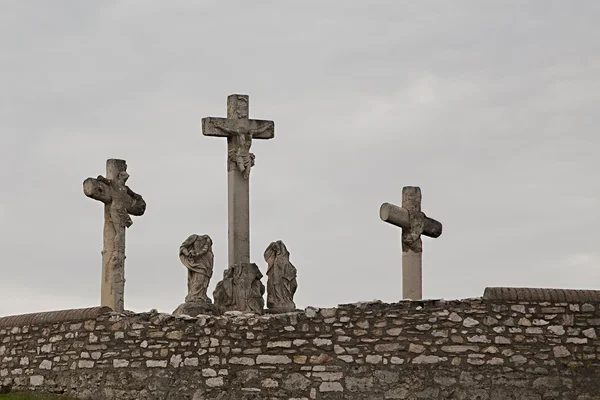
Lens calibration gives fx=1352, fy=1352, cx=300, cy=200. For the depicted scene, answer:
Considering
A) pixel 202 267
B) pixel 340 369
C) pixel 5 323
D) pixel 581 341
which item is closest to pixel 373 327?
pixel 340 369

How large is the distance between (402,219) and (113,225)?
478 centimetres

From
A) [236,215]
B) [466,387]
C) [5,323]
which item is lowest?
[466,387]

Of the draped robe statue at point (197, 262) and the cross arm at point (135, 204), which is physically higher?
the cross arm at point (135, 204)

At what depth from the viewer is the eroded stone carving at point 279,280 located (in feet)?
72.2

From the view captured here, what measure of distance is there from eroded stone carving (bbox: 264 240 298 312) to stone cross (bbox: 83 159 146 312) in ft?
7.85

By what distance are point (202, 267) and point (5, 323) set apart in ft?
10.4

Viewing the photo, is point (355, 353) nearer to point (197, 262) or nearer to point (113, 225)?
point (197, 262)

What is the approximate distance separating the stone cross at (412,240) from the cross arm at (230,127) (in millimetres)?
2829

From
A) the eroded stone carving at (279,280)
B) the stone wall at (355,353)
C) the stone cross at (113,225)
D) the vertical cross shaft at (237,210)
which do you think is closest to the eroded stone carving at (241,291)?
the eroded stone carving at (279,280)

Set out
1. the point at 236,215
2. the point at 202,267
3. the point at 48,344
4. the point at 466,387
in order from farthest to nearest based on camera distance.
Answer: the point at 236,215 → the point at 202,267 → the point at 48,344 → the point at 466,387

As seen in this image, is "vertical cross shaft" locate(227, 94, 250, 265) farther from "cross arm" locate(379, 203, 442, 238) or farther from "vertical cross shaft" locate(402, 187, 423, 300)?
"vertical cross shaft" locate(402, 187, 423, 300)

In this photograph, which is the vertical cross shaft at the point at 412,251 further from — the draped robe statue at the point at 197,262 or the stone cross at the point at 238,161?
the draped robe statue at the point at 197,262

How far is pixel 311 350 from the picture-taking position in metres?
18.0

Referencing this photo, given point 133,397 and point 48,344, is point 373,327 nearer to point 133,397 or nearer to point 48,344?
point 133,397
